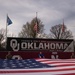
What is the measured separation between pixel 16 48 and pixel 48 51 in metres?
3.48

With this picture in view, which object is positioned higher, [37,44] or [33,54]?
[37,44]

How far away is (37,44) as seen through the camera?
A: 2809 centimetres

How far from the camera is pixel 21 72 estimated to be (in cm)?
613

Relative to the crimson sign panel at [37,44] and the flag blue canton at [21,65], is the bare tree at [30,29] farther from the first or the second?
the flag blue canton at [21,65]

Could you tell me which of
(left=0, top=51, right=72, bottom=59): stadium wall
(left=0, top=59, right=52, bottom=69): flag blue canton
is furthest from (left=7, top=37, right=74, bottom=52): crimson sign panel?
(left=0, top=59, right=52, bottom=69): flag blue canton

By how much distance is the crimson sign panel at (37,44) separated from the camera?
1073 inches

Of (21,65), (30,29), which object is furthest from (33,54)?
(30,29)

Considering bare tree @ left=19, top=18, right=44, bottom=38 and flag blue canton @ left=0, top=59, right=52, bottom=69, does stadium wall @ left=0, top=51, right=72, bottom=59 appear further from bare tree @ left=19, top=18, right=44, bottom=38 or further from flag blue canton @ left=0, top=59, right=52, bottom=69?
bare tree @ left=19, top=18, right=44, bottom=38

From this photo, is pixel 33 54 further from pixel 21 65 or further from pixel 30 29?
pixel 30 29

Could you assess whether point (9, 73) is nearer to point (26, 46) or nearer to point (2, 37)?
point (26, 46)

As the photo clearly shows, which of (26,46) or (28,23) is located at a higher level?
(28,23)

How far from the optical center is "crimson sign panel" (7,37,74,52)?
27.3 metres

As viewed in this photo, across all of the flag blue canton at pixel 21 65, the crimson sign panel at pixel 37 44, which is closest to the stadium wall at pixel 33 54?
the crimson sign panel at pixel 37 44

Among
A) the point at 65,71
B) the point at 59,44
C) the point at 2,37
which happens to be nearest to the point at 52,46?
the point at 59,44
